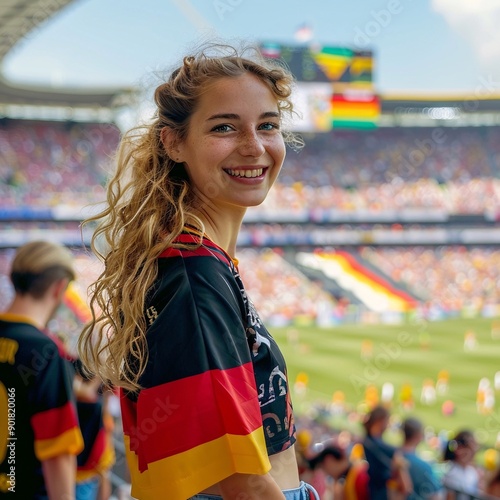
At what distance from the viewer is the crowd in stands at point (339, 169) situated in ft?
103

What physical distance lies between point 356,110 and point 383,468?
31.2 metres

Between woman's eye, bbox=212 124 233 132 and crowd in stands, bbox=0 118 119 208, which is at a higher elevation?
woman's eye, bbox=212 124 233 132

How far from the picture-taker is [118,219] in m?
1.43

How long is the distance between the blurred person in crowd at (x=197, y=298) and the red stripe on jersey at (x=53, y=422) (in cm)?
77

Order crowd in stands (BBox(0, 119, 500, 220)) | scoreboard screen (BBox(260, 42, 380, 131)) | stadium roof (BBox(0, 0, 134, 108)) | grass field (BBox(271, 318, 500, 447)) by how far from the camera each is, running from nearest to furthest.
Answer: stadium roof (BBox(0, 0, 134, 108)) < grass field (BBox(271, 318, 500, 447)) < crowd in stands (BBox(0, 119, 500, 220)) < scoreboard screen (BBox(260, 42, 380, 131))

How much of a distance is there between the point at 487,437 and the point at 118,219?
14054mm

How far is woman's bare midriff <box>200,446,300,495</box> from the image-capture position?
129 cm

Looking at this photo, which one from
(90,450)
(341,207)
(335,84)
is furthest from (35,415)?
(335,84)

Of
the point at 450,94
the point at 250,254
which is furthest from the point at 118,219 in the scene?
the point at 450,94

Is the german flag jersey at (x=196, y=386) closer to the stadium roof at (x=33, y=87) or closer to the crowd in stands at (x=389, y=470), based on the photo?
the crowd in stands at (x=389, y=470)

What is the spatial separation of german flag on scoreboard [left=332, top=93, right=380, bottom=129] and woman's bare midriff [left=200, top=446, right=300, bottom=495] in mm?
33878

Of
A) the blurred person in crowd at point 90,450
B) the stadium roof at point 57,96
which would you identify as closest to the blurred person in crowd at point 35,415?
the blurred person in crowd at point 90,450

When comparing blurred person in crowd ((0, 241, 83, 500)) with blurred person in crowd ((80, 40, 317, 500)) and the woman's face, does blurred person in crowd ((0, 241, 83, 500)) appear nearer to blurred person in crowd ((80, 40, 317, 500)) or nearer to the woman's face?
blurred person in crowd ((80, 40, 317, 500))

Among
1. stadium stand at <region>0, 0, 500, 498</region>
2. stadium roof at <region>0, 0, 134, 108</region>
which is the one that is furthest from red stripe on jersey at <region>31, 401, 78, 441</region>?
stadium stand at <region>0, 0, 500, 498</region>
